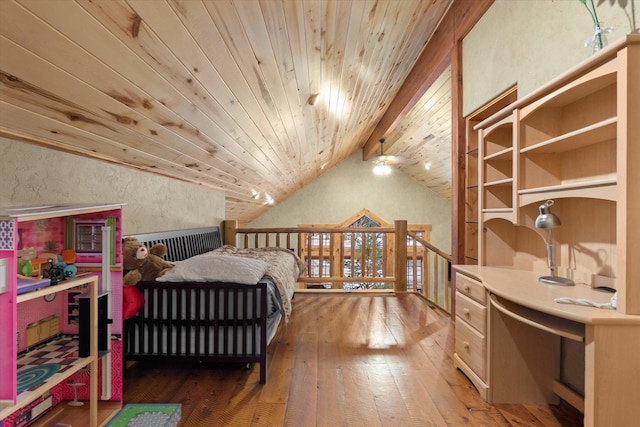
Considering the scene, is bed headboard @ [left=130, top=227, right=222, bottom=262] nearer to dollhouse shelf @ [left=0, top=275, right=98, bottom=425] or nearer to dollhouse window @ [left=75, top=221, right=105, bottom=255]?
dollhouse window @ [left=75, top=221, right=105, bottom=255]

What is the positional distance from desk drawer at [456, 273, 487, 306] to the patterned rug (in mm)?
1624

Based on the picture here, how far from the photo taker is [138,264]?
6.26 ft

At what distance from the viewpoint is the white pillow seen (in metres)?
1.87

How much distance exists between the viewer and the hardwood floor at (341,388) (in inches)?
61.1

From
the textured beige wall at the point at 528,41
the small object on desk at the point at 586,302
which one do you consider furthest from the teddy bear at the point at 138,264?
the textured beige wall at the point at 528,41

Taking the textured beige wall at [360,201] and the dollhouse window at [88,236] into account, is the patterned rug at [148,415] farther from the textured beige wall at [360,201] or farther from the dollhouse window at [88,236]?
the textured beige wall at [360,201]

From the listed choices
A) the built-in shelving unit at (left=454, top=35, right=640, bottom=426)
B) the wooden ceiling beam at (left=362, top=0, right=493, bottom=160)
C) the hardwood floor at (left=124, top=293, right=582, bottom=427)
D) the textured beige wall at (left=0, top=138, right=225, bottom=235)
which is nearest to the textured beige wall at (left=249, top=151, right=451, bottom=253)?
the wooden ceiling beam at (left=362, top=0, right=493, bottom=160)

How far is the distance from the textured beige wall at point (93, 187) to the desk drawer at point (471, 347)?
218 cm

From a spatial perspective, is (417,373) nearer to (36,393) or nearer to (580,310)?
(580,310)

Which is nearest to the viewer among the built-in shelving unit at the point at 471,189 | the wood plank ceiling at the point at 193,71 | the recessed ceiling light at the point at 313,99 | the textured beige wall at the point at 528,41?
the wood plank ceiling at the point at 193,71

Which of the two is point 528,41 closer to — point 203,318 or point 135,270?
point 203,318

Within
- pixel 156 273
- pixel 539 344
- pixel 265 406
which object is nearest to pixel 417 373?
pixel 539 344

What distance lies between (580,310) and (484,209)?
3.31 ft

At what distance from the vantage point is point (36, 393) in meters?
1.06
